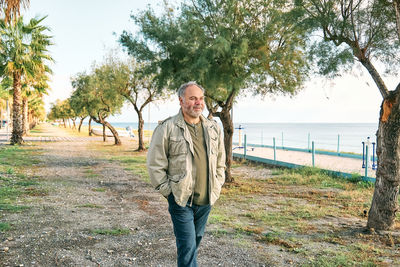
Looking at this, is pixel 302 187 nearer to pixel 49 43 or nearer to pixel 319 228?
pixel 319 228

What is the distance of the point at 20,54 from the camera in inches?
839

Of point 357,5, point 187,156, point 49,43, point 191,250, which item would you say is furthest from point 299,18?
point 49,43

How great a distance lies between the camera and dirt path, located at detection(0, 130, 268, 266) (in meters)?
4.25

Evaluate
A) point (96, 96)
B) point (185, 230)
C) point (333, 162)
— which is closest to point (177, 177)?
point (185, 230)

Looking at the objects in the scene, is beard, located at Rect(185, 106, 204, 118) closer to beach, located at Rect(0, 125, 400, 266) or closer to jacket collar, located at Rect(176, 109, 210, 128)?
jacket collar, located at Rect(176, 109, 210, 128)

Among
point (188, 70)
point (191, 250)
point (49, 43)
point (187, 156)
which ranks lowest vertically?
point (191, 250)

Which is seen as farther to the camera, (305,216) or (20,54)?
(20,54)

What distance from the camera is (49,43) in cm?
2314

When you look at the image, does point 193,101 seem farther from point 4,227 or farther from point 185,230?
point 4,227

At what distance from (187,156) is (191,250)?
32.6 inches

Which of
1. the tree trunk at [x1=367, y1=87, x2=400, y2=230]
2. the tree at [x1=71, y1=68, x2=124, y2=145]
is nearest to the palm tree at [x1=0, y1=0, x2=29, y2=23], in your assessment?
the tree trunk at [x1=367, y1=87, x2=400, y2=230]

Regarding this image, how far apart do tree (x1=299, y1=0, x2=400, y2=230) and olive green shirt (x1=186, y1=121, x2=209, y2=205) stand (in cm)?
375

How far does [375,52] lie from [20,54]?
68.8ft

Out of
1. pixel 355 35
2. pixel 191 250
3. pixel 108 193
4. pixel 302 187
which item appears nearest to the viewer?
pixel 191 250
